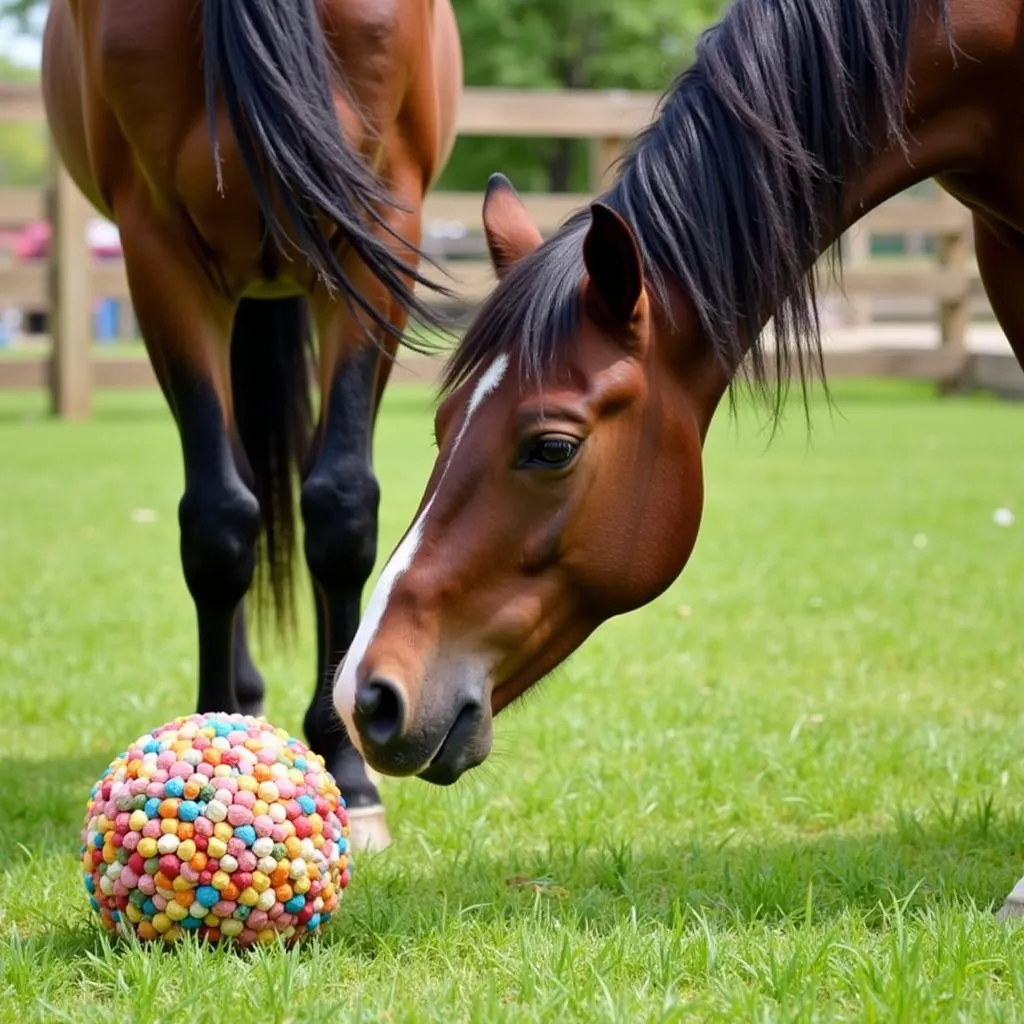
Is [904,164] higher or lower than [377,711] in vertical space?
higher

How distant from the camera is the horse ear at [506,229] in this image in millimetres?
2703

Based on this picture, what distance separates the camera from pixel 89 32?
129 inches

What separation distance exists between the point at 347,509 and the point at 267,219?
25.5 inches

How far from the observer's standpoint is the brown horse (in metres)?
2.33

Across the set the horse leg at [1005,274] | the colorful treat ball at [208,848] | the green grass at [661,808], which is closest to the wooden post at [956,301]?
the green grass at [661,808]

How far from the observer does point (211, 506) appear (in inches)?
127

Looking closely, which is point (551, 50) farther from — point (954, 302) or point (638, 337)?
point (638, 337)

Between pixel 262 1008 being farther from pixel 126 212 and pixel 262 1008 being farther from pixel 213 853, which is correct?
pixel 126 212

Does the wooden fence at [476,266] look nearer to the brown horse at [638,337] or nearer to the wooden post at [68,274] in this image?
the wooden post at [68,274]

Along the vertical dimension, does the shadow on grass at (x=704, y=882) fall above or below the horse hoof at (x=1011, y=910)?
below

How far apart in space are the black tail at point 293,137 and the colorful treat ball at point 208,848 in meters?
1.00

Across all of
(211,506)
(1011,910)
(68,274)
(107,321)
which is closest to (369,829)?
(211,506)

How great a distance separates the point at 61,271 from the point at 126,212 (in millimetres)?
9820

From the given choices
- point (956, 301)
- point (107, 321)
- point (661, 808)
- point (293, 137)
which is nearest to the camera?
point (293, 137)
